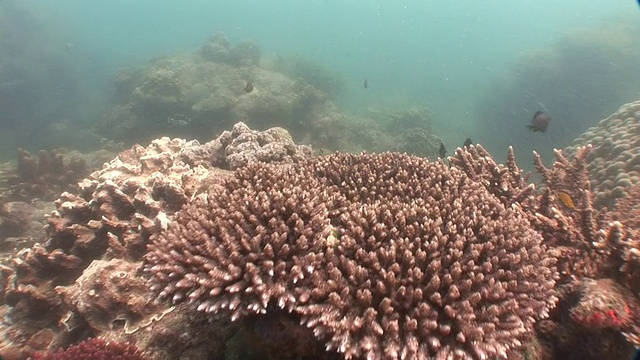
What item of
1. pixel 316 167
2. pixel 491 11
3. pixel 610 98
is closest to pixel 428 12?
pixel 491 11

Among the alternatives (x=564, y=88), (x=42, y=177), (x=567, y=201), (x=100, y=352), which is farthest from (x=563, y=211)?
(x=564, y=88)

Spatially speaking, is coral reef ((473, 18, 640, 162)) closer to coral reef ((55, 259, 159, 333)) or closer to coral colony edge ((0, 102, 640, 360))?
coral colony edge ((0, 102, 640, 360))

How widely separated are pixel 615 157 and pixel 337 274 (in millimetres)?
9291

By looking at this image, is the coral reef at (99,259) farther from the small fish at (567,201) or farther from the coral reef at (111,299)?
the small fish at (567,201)

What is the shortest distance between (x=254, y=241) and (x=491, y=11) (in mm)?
176842

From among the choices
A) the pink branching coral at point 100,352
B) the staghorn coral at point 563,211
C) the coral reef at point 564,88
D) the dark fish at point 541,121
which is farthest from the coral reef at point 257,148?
the coral reef at point 564,88

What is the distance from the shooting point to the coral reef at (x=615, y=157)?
296 inches

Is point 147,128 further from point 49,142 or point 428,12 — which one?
point 428,12

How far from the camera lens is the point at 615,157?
8.59 metres

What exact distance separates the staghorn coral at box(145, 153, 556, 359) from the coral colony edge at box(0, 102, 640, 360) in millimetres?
14

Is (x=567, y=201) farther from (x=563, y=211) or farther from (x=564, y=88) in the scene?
(x=564, y=88)

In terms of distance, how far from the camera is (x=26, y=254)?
510 cm

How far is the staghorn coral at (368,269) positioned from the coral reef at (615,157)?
5.62 metres

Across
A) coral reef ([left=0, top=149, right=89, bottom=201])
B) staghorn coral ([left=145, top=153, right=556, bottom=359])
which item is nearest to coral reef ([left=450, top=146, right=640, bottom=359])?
staghorn coral ([left=145, top=153, right=556, bottom=359])
